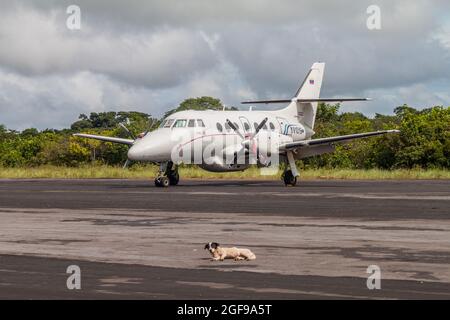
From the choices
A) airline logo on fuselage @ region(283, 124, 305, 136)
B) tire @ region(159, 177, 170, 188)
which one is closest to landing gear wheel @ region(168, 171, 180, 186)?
tire @ region(159, 177, 170, 188)

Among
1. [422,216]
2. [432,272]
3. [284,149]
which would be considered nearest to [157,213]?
[422,216]

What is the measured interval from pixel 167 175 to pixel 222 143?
9.77ft

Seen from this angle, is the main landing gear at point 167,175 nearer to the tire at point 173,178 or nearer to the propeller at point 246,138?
the tire at point 173,178

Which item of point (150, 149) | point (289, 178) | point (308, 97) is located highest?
point (308, 97)

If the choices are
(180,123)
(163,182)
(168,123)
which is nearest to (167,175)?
(163,182)

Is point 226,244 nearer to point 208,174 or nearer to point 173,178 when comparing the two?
point 173,178

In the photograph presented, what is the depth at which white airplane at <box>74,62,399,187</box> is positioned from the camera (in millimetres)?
40188

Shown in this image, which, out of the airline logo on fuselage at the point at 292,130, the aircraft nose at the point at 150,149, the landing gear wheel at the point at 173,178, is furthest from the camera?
the airline logo on fuselage at the point at 292,130

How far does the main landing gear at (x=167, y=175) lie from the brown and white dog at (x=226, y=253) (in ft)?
87.1

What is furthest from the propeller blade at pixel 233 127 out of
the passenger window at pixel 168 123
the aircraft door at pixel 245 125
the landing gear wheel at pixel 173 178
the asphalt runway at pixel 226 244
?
the asphalt runway at pixel 226 244

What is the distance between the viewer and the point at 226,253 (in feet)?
46.9

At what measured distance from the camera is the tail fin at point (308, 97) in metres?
50.4

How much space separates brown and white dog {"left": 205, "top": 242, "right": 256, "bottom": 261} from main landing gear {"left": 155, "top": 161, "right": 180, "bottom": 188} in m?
26.5
